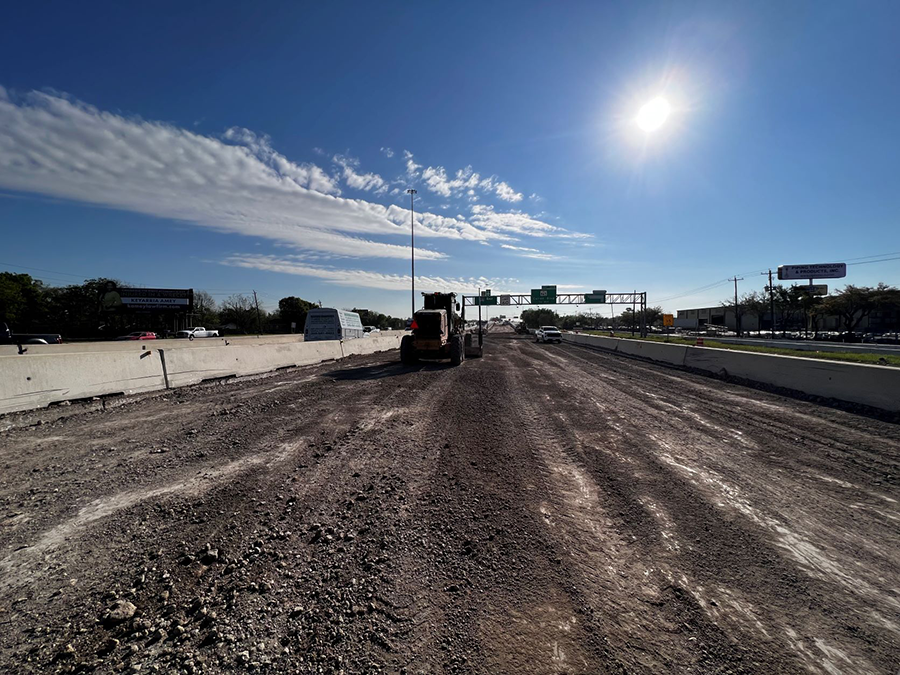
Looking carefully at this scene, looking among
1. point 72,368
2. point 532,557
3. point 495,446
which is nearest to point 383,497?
point 532,557

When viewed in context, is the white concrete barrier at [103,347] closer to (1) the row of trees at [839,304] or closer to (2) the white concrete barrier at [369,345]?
(2) the white concrete barrier at [369,345]

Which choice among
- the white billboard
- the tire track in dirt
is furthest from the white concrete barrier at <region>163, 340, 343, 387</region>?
the white billboard

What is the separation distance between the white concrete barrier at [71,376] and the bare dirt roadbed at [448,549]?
55.7 inches

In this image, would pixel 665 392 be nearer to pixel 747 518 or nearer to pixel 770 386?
pixel 770 386

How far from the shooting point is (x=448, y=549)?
3002 mm

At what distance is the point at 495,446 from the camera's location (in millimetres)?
5504

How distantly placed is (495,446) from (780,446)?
4.17 metres

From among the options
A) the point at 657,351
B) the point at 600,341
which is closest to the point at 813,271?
the point at 600,341

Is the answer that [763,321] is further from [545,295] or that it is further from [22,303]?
[22,303]

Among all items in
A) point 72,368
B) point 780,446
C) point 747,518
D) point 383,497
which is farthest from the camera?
point 72,368

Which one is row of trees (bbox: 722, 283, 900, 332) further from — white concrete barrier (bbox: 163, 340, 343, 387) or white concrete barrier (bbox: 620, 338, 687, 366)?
white concrete barrier (bbox: 163, 340, 343, 387)

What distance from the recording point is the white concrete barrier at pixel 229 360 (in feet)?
32.1

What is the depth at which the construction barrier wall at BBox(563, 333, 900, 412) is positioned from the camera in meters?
7.32

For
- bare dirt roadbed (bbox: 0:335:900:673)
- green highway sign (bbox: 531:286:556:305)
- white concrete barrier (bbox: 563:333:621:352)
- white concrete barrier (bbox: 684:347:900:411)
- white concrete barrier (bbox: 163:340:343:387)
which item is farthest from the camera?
green highway sign (bbox: 531:286:556:305)
